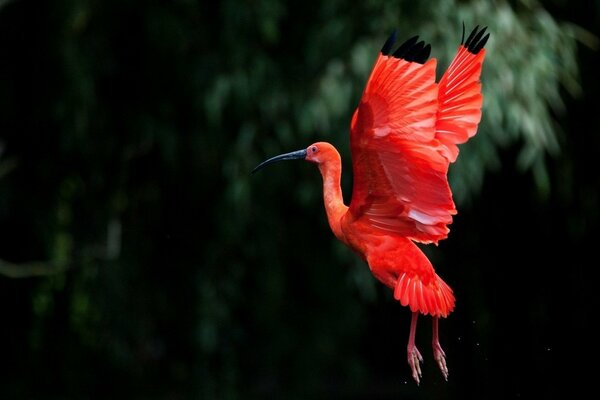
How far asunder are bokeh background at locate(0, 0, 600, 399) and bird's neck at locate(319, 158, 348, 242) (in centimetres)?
220

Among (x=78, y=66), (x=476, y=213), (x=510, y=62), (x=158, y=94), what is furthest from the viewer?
(x=476, y=213)

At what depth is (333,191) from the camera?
212 cm

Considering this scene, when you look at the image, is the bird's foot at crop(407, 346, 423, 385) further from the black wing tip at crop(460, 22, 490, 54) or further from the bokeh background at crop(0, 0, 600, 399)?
the bokeh background at crop(0, 0, 600, 399)

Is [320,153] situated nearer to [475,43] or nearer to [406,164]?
[406,164]

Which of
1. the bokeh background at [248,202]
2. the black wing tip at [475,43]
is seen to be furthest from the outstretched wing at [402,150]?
the bokeh background at [248,202]

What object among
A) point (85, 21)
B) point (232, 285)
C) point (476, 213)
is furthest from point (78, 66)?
point (476, 213)

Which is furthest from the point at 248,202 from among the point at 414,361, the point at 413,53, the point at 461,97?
the point at 413,53

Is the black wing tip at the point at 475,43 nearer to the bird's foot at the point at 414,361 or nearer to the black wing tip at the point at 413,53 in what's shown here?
the black wing tip at the point at 413,53

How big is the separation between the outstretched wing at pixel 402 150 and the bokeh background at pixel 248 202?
2236 mm

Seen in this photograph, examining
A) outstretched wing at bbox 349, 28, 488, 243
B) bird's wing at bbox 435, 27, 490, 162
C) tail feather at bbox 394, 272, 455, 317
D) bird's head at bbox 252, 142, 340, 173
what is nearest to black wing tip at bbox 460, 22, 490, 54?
bird's wing at bbox 435, 27, 490, 162

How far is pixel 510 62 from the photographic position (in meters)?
4.32

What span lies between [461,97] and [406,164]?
24cm

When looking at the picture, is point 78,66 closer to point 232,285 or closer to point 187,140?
point 187,140

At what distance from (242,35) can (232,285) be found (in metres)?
1.07
